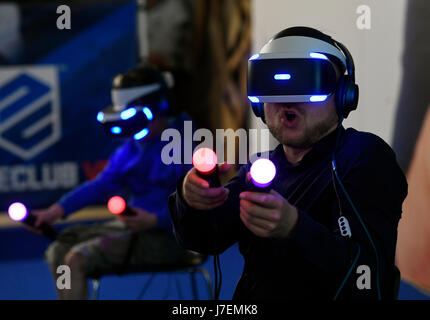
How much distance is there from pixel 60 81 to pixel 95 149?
383 mm

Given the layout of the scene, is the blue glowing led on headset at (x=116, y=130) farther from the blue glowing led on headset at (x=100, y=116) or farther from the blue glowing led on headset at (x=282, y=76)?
the blue glowing led on headset at (x=282, y=76)

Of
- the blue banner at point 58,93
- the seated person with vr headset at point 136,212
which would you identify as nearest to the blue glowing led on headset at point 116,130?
the seated person with vr headset at point 136,212

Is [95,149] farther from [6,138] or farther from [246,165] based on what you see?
[246,165]

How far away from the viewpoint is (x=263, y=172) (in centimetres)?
61

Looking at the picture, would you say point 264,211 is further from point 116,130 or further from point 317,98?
point 116,130

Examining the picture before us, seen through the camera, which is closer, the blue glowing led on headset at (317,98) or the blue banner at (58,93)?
the blue glowing led on headset at (317,98)

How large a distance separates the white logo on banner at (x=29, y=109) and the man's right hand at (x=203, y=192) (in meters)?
2.33

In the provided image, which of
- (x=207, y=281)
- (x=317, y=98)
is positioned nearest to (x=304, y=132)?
(x=317, y=98)

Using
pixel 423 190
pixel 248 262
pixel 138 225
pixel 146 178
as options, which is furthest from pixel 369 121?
pixel 146 178

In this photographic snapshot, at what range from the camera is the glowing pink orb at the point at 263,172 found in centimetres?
61

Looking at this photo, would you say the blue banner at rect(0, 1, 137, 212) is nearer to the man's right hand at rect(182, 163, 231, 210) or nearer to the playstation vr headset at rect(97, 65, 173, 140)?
the playstation vr headset at rect(97, 65, 173, 140)

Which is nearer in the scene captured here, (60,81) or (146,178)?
(146,178)

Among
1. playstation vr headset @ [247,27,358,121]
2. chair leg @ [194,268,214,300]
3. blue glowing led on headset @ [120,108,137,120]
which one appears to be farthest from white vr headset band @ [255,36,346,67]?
chair leg @ [194,268,214,300]

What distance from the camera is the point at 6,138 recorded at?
9.61 feet
